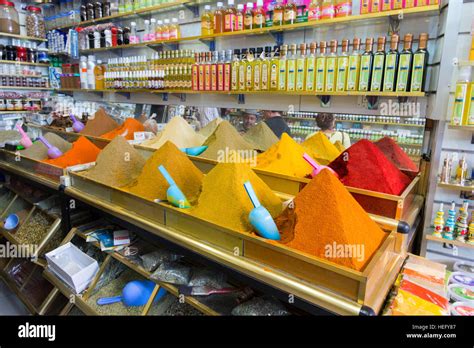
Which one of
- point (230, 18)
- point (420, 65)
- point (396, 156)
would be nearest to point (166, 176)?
point (396, 156)

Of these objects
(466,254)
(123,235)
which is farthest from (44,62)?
(466,254)

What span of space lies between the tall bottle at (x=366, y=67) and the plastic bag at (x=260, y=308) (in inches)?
65.8

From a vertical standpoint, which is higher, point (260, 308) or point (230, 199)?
point (230, 199)

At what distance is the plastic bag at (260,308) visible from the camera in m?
1.19

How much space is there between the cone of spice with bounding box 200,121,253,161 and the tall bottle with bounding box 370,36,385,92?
0.97 metres

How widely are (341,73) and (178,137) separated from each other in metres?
1.29

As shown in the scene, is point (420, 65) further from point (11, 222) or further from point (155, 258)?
point (11, 222)

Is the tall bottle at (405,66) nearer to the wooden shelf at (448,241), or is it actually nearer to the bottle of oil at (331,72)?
the bottle of oil at (331,72)

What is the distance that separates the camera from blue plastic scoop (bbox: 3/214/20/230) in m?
2.76

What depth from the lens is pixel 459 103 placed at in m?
1.94

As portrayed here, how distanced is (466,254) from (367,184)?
52.2 inches

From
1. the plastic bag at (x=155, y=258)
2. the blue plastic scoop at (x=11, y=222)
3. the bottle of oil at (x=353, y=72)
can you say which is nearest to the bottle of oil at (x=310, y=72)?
the bottle of oil at (x=353, y=72)

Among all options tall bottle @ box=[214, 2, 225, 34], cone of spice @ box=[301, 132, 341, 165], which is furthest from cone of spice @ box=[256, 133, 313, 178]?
tall bottle @ box=[214, 2, 225, 34]
